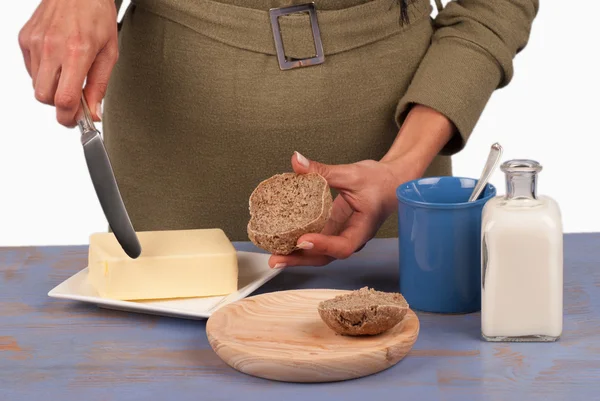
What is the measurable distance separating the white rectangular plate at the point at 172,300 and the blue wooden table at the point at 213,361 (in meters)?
0.02

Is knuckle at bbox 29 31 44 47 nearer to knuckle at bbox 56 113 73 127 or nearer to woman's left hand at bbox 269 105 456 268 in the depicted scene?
knuckle at bbox 56 113 73 127

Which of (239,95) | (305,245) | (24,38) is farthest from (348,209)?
(24,38)

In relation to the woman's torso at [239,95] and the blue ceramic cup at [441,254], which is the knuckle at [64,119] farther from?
the blue ceramic cup at [441,254]

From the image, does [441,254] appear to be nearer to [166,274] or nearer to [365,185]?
[365,185]

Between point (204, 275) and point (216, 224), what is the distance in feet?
1.79

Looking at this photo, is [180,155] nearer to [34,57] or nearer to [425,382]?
[34,57]

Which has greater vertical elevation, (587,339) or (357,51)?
(357,51)

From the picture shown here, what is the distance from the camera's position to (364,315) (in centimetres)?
123

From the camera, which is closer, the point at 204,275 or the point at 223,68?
the point at 204,275

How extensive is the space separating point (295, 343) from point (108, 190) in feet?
1.33

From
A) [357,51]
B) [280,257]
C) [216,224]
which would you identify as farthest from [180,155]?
[280,257]

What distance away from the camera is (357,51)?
1.89 meters

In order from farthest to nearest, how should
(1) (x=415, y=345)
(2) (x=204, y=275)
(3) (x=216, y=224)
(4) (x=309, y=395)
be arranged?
1. (3) (x=216, y=224)
2. (2) (x=204, y=275)
3. (1) (x=415, y=345)
4. (4) (x=309, y=395)

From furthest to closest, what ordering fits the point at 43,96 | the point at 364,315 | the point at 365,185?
the point at 365,185 < the point at 43,96 < the point at 364,315
